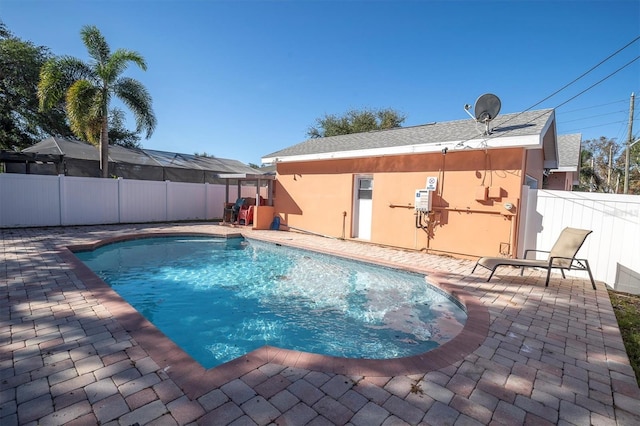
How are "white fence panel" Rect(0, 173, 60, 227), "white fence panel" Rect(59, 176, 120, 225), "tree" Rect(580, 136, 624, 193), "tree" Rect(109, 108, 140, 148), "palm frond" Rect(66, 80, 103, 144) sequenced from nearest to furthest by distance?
"white fence panel" Rect(0, 173, 60, 227) < "white fence panel" Rect(59, 176, 120, 225) < "palm frond" Rect(66, 80, 103, 144) < "tree" Rect(109, 108, 140, 148) < "tree" Rect(580, 136, 624, 193)

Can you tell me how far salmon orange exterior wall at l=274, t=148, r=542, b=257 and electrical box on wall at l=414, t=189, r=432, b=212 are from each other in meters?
0.30

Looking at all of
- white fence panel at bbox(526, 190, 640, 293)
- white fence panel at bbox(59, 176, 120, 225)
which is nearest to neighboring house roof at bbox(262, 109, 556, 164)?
white fence panel at bbox(526, 190, 640, 293)

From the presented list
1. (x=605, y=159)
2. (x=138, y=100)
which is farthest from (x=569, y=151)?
(x=605, y=159)

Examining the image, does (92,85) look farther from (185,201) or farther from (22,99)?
(22,99)

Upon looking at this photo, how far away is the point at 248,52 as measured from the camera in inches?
477

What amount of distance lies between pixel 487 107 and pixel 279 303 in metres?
7.77

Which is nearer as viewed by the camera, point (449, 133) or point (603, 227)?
point (603, 227)

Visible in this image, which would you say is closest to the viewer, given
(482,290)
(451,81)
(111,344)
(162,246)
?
(111,344)

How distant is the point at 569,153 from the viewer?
1517 centimetres

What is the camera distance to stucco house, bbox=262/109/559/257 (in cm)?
773

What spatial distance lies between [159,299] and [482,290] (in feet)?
20.8

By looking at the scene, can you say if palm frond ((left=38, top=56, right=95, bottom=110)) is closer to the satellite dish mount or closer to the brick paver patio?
the brick paver patio

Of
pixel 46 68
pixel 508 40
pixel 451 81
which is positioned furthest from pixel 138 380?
pixel 451 81

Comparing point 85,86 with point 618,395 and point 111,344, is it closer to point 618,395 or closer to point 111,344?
point 111,344
